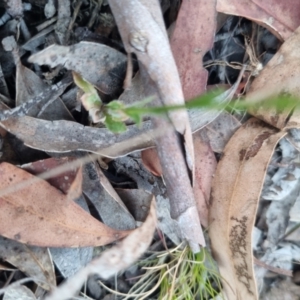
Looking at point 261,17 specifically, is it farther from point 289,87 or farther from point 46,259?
point 46,259

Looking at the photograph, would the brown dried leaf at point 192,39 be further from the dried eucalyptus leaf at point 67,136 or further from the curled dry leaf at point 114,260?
the curled dry leaf at point 114,260

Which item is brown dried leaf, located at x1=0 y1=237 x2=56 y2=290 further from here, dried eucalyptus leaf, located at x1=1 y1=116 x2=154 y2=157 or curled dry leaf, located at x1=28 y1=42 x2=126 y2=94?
curled dry leaf, located at x1=28 y1=42 x2=126 y2=94

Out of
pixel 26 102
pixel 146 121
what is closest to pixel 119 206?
pixel 146 121

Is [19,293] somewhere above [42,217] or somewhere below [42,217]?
below

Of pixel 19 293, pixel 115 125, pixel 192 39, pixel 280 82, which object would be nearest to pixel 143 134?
pixel 115 125

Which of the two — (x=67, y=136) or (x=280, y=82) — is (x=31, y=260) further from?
(x=280, y=82)

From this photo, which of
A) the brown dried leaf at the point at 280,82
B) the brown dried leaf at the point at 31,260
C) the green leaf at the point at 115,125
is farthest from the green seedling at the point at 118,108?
the brown dried leaf at the point at 31,260
